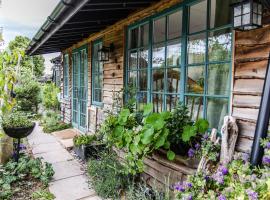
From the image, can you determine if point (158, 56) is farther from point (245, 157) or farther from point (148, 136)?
point (245, 157)

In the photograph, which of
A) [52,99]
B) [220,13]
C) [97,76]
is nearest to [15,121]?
[97,76]

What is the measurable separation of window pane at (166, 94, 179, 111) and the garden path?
1.46 meters

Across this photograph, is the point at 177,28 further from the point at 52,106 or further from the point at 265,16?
the point at 52,106

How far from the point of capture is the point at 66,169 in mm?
3748

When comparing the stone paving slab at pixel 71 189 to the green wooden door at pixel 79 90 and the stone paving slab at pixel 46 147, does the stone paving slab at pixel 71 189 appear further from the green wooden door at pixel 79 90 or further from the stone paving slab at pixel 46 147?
the green wooden door at pixel 79 90

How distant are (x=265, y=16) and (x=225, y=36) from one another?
44cm

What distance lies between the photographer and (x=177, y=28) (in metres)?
2.80

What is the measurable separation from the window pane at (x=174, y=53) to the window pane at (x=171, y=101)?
410mm

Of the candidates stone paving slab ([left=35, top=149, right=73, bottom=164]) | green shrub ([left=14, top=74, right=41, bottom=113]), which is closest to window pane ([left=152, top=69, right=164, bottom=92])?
stone paving slab ([left=35, top=149, right=73, bottom=164])

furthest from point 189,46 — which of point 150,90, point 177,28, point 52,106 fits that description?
point 52,106

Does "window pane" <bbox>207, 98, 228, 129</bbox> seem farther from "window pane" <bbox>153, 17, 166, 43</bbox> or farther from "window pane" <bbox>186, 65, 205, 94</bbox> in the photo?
"window pane" <bbox>153, 17, 166, 43</bbox>

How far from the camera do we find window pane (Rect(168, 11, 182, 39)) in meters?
2.75

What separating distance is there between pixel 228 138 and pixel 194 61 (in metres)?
0.99

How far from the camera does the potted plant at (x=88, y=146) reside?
4035 mm
